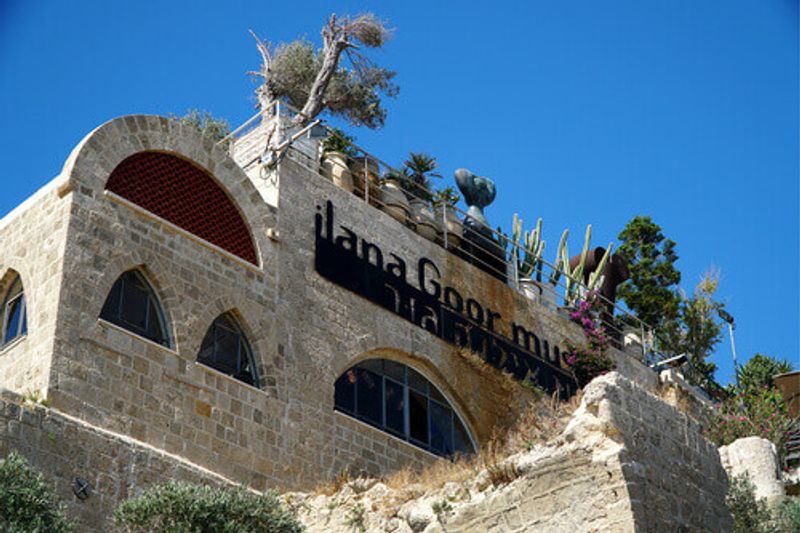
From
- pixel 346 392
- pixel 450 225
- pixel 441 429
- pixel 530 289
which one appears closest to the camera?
pixel 346 392

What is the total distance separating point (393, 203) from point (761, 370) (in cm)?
1324

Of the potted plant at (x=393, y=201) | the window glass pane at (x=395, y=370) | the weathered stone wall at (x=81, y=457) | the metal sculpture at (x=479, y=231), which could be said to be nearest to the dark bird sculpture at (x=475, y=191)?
the metal sculpture at (x=479, y=231)

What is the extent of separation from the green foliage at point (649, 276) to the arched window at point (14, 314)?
743 inches

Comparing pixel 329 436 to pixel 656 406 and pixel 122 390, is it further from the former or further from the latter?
pixel 656 406

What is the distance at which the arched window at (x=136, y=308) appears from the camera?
17156 mm

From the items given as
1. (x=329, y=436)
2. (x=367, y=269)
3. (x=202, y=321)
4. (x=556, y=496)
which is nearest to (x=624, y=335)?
(x=367, y=269)

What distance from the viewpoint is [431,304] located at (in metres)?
22.4

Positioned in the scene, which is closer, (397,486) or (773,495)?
(397,486)

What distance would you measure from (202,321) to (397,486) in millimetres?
3893

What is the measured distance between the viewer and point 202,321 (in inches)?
713

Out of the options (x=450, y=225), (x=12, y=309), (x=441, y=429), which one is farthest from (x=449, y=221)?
(x=12, y=309)

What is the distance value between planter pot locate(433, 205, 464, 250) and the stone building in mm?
959

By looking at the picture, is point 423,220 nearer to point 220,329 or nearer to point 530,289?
point 530,289

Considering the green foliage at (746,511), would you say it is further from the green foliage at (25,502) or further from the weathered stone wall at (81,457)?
the green foliage at (25,502)
